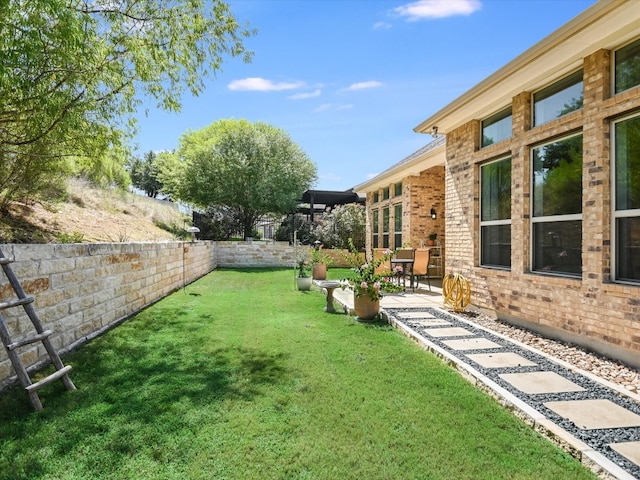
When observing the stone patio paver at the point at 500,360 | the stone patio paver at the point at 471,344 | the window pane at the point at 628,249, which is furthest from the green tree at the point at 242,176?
the window pane at the point at 628,249

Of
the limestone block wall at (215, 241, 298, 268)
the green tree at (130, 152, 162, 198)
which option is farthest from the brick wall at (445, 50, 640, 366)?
the green tree at (130, 152, 162, 198)

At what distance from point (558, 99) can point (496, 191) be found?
1.60 meters

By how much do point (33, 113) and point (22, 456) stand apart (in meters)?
Answer: 3.89

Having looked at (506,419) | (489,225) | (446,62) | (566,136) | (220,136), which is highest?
(220,136)

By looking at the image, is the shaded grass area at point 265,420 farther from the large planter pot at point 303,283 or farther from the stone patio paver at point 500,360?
the large planter pot at point 303,283

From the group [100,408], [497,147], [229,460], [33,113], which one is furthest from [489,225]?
[33,113]

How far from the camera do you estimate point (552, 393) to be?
3.02 metres

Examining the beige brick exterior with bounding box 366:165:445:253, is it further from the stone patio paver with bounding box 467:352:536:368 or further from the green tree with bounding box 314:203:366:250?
the stone patio paver with bounding box 467:352:536:368

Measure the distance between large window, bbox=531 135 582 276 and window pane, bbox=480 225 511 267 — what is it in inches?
21.9

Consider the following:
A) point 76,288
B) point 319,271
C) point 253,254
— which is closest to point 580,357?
point 76,288

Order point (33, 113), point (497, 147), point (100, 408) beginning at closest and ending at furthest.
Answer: point (100, 408) → point (33, 113) → point (497, 147)

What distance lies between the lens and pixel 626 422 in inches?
99.5

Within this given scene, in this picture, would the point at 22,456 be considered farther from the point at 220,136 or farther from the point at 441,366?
the point at 220,136

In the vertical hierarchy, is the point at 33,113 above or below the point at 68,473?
above
